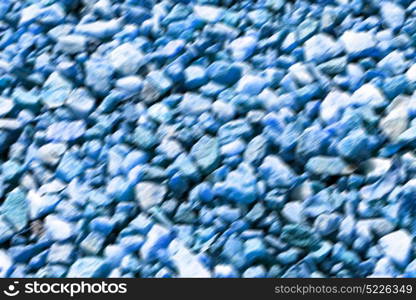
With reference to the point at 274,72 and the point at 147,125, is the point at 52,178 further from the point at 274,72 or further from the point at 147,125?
the point at 274,72

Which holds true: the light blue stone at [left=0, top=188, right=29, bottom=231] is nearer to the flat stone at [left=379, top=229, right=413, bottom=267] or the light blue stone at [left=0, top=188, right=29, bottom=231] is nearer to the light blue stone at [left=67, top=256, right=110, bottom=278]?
the light blue stone at [left=67, top=256, right=110, bottom=278]

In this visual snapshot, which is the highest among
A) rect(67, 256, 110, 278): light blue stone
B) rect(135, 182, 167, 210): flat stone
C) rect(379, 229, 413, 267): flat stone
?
rect(135, 182, 167, 210): flat stone

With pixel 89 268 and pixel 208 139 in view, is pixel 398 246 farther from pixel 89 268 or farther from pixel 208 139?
pixel 89 268

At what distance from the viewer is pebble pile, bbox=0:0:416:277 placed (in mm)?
1355

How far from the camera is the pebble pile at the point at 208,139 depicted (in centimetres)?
136

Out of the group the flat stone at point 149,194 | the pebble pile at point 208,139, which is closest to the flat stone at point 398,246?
the pebble pile at point 208,139

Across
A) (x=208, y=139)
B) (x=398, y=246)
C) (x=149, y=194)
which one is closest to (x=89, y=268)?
(x=149, y=194)

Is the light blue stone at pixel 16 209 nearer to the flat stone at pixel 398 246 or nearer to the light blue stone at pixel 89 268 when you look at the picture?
the light blue stone at pixel 89 268

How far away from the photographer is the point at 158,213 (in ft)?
4.62

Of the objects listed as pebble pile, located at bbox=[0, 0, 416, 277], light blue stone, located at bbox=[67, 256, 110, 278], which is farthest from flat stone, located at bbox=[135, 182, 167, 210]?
light blue stone, located at bbox=[67, 256, 110, 278]

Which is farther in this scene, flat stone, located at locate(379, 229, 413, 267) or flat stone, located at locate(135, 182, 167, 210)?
flat stone, located at locate(135, 182, 167, 210)

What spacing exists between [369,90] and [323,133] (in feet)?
0.43

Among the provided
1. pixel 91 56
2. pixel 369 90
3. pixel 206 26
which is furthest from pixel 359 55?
pixel 91 56

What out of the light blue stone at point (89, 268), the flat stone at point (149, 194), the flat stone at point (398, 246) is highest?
the flat stone at point (149, 194)
